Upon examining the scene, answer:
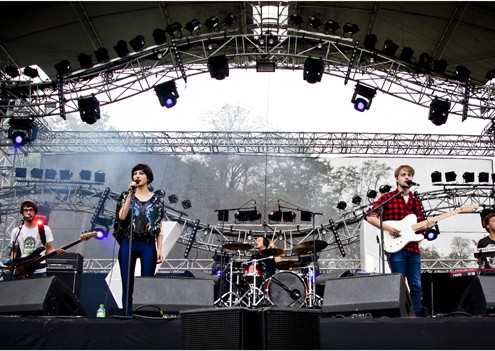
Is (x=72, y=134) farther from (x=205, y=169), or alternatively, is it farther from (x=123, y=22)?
(x=123, y=22)

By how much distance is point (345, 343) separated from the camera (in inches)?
130

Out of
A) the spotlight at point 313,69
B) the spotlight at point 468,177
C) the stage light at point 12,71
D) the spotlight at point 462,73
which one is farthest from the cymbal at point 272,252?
the spotlight at point 468,177

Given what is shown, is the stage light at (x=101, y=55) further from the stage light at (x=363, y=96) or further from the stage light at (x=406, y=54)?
the stage light at (x=406, y=54)

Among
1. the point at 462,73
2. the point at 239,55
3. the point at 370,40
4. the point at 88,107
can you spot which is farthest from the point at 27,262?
the point at 462,73

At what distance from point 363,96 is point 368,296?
817cm

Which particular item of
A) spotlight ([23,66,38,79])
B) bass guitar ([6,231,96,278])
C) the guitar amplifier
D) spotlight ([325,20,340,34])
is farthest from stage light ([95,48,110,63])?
bass guitar ([6,231,96,278])

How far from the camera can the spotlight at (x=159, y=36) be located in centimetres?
1062

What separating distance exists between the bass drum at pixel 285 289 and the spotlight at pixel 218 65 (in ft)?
14.2

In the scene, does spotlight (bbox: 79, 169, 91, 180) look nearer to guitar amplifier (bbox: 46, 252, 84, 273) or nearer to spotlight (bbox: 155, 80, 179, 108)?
spotlight (bbox: 155, 80, 179, 108)

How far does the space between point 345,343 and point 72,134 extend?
12424 mm

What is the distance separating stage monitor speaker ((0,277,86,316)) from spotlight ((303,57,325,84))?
8.03m

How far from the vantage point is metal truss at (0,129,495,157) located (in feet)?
46.1

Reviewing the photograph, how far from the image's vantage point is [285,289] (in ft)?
29.0

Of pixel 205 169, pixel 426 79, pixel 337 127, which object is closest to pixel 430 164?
pixel 337 127
